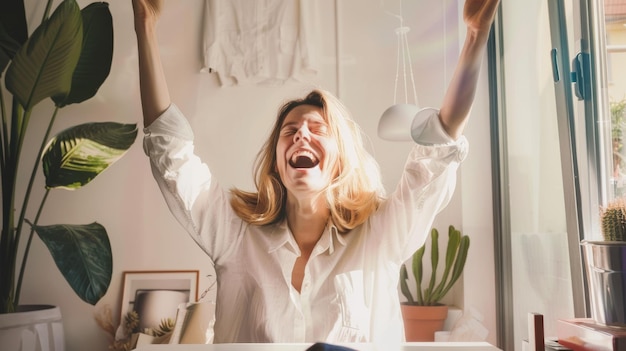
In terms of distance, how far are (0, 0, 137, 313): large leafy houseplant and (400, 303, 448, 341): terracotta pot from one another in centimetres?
121

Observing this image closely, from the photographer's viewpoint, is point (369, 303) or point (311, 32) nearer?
point (369, 303)

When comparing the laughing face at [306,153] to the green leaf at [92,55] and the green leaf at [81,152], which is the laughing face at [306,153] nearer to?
the green leaf at [81,152]

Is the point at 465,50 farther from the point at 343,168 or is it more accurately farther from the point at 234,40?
the point at 234,40

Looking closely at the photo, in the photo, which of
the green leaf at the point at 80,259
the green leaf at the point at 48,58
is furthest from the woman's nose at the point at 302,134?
the green leaf at the point at 48,58

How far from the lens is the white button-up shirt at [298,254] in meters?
1.40

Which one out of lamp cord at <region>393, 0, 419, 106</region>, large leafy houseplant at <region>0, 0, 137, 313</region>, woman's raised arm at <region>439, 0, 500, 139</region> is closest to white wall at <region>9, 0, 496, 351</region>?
lamp cord at <region>393, 0, 419, 106</region>

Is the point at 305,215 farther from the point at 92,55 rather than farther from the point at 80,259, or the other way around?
the point at 92,55

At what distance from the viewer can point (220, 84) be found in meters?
2.73

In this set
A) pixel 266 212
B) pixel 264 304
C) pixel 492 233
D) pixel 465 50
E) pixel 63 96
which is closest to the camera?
pixel 465 50

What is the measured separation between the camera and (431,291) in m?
2.41

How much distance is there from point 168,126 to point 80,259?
102 centimetres

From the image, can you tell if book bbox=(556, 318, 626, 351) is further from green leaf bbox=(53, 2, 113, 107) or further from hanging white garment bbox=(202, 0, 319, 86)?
green leaf bbox=(53, 2, 113, 107)

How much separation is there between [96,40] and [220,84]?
0.57 metres

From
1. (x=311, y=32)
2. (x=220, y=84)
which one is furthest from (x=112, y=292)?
(x=311, y=32)
